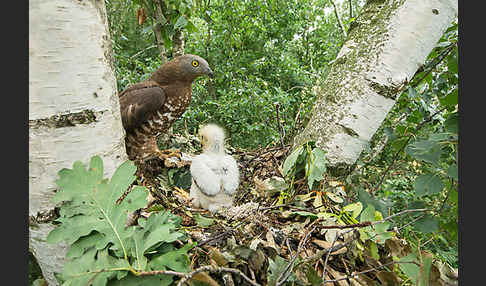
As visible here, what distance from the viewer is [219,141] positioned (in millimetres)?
1554

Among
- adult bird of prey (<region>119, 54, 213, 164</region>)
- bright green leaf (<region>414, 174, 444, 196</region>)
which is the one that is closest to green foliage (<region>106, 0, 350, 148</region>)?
adult bird of prey (<region>119, 54, 213, 164</region>)

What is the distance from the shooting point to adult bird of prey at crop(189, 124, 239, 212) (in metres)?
1.39

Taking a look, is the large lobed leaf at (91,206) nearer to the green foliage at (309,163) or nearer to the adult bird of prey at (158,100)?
the green foliage at (309,163)

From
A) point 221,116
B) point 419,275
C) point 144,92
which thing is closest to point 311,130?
point 419,275

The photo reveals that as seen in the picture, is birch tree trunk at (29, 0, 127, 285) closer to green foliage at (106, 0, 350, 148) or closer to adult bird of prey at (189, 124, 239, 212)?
adult bird of prey at (189, 124, 239, 212)

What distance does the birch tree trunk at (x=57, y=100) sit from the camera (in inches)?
25.3

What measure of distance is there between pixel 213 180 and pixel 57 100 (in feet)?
2.73

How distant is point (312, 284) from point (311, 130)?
694 millimetres

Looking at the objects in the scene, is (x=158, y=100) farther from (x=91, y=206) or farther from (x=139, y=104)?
(x=91, y=206)

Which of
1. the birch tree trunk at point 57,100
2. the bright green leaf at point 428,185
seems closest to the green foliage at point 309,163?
the bright green leaf at point 428,185

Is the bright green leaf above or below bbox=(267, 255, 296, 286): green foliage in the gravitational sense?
above

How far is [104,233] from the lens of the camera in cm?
63

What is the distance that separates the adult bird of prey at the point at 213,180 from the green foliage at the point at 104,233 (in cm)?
72

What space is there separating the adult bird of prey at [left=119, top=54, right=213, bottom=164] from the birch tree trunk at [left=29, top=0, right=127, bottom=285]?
3.68ft
